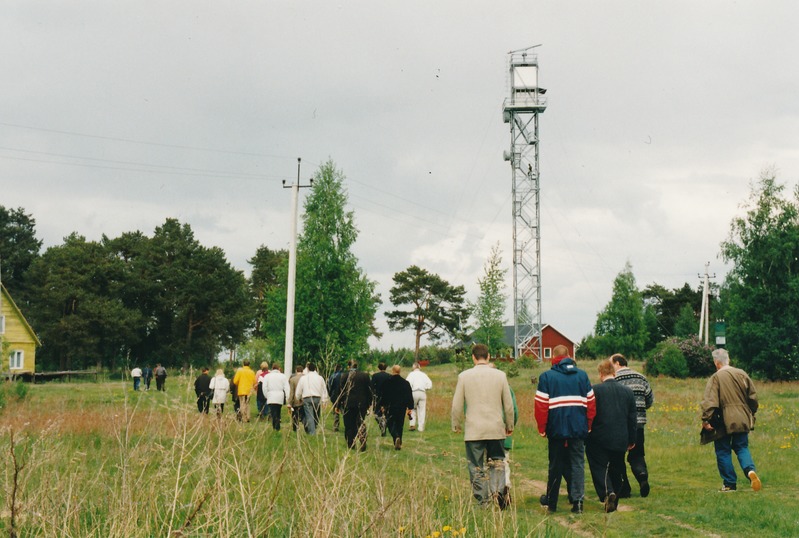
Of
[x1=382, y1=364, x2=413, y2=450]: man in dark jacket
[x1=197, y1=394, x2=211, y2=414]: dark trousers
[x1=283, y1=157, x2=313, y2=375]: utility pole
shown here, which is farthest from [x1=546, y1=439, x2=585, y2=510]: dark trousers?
[x1=283, y1=157, x2=313, y2=375]: utility pole

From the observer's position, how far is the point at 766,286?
48.2 meters

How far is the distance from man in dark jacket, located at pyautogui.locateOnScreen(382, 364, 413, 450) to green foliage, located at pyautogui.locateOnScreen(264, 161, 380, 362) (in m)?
20.4

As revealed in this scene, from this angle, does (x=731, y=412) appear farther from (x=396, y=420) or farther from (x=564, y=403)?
(x=396, y=420)

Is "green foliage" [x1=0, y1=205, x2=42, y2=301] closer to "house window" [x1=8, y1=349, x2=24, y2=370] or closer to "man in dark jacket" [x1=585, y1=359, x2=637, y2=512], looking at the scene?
"house window" [x1=8, y1=349, x2=24, y2=370]

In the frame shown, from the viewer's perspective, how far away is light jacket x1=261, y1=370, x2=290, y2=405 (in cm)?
1847

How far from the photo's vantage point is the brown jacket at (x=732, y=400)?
10.7 meters

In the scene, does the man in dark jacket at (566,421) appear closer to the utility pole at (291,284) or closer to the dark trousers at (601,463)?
the dark trousers at (601,463)

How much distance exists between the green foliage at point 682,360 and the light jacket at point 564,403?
3823 centimetres

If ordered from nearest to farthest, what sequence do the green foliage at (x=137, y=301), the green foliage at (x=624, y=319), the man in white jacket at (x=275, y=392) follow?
1. the man in white jacket at (x=275, y=392)
2. the green foliage at (x=624, y=319)
3. the green foliage at (x=137, y=301)

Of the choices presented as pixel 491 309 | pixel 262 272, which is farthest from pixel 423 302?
pixel 491 309

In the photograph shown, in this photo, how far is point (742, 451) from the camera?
10.9 metres

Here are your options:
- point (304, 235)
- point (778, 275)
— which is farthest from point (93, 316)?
→ point (778, 275)

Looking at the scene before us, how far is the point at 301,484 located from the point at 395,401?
10.9m

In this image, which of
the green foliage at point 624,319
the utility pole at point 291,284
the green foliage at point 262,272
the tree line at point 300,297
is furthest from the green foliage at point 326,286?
the green foliage at point 262,272
